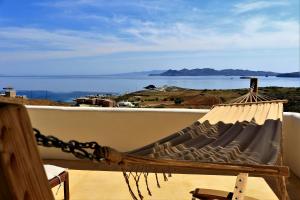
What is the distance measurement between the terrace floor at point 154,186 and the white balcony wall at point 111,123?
0.57m

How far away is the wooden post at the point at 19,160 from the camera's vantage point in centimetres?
68

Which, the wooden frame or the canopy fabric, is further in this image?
the wooden frame

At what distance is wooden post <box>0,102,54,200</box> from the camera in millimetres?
676

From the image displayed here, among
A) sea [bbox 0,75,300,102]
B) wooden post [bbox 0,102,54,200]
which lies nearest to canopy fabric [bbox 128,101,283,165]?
wooden post [bbox 0,102,54,200]

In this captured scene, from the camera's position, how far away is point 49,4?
2405 centimetres

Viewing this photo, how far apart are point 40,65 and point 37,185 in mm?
30891

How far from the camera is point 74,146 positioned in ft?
3.59

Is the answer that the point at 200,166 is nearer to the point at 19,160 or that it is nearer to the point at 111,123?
the point at 19,160

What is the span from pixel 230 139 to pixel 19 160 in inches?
72.1

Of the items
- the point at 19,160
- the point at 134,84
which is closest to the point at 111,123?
the point at 19,160

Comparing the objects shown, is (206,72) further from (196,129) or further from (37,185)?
(37,185)

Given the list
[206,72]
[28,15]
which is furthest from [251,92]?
[28,15]

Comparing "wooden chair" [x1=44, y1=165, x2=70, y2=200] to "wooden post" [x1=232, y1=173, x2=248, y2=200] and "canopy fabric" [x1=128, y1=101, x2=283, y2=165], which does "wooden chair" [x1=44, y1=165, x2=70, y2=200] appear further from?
"wooden post" [x1=232, y1=173, x2=248, y2=200]

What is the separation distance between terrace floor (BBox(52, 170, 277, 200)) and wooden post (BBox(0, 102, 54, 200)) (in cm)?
259
